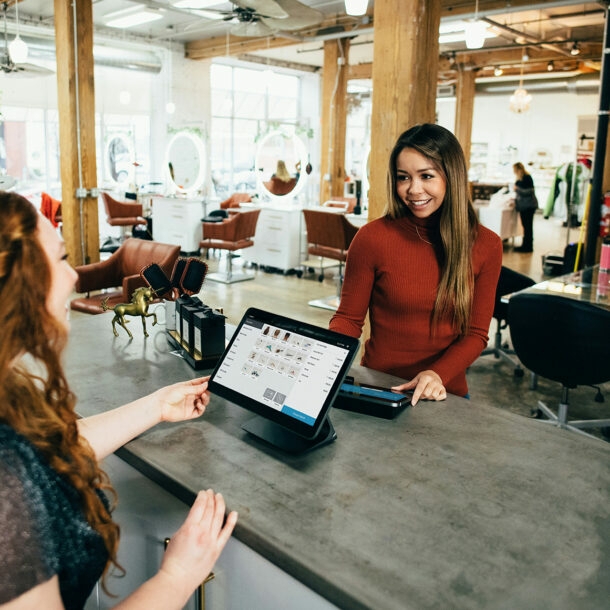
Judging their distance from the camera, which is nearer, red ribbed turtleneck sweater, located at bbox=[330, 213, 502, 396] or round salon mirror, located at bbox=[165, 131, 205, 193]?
red ribbed turtleneck sweater, located at bbox=[330, 213, 502, 396]

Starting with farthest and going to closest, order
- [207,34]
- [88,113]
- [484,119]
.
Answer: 1. [484,119]
2. [207,34]
3. [88,113]

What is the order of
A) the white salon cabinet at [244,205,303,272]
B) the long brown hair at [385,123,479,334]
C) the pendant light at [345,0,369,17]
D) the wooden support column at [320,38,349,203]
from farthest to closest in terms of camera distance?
1. the wooden support column at [320,38,349,203]
2. the white salon cabinet at [244,205,303,272]
3. the pendant light at [345,0,369,17]
4. the long brown hair at [385,123,479,334]

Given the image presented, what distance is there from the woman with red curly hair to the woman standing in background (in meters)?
11.4

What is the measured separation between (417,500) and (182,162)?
11.1m

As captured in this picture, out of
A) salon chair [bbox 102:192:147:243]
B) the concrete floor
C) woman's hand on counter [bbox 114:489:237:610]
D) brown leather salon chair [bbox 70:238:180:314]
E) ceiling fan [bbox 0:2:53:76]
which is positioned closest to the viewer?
woman's hand on counter [bbox 114:489:237:610]

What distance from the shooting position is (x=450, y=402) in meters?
1.81

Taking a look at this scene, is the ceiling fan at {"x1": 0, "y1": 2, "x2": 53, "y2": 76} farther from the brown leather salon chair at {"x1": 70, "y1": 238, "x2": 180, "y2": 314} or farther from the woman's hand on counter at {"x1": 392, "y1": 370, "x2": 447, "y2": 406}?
the woman's hand on counter at {"x1": 392, "y1": 370, "x2": 447, "y2": 406}

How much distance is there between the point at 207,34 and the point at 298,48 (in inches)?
93.4

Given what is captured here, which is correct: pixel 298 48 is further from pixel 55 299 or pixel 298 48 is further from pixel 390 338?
pixel 55 299

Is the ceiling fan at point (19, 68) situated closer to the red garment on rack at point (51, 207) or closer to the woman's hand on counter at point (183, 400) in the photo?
the red garment on rack at point (51, 207)

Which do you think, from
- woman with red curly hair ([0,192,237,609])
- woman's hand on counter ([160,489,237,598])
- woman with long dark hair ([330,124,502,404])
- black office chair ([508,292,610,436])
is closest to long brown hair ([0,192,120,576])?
woman with red curly hair ([0,192,237,609])

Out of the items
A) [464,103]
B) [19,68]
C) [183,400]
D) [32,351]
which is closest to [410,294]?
[183,400]

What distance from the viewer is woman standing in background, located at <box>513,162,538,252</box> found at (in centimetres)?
1141

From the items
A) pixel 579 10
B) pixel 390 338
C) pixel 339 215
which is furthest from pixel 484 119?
pixel 390 338
